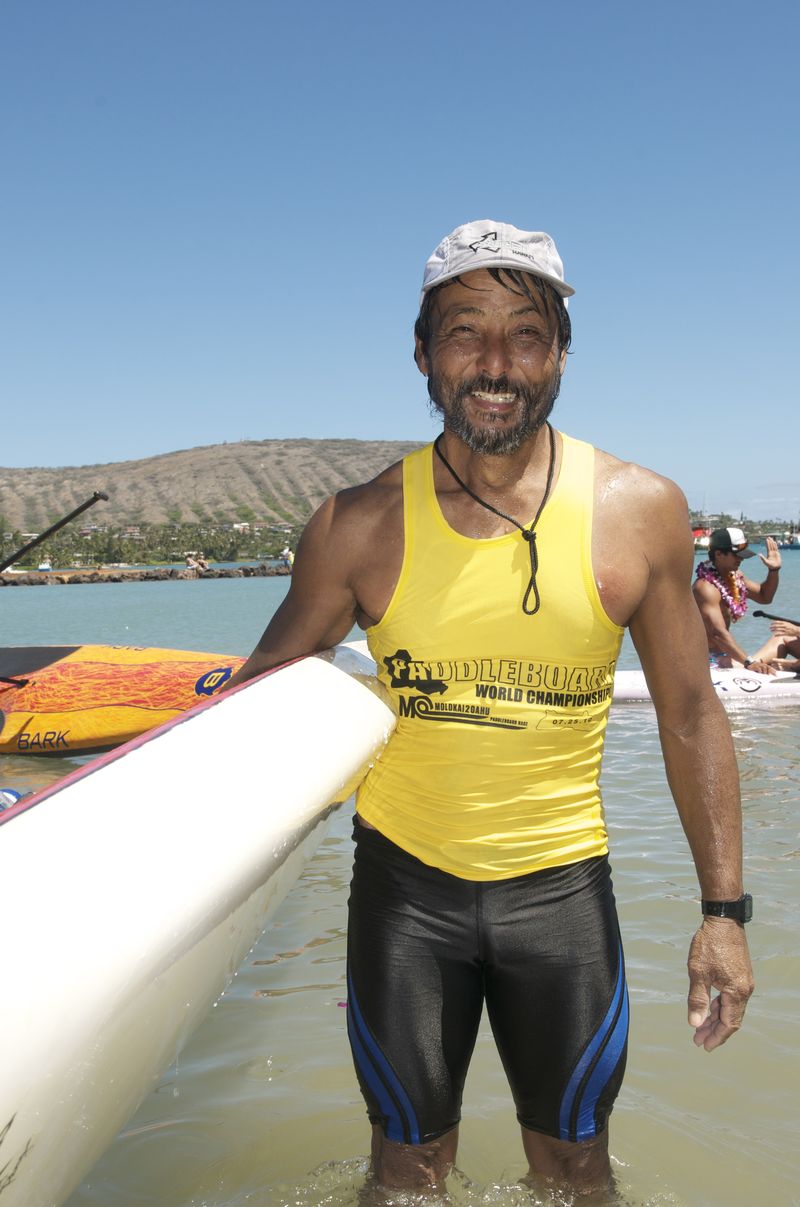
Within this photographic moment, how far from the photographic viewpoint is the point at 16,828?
1656 millimetres

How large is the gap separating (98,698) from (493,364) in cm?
795

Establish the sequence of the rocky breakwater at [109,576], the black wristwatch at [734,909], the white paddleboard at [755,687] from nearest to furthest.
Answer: the black wristwatch at [734,909] → the white paddleboard at [755,687] → the rocky breakwater at [109,576]

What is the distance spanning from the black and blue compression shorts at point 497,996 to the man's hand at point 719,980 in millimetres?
155

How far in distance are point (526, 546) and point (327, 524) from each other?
0.44m

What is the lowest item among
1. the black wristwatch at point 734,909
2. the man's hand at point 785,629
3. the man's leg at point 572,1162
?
the man's hand at point 785,629

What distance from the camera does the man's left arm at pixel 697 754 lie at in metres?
2.18

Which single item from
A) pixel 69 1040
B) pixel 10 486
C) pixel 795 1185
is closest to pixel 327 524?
pixel 69 1040

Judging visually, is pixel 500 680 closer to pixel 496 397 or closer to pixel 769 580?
pixel 496 397

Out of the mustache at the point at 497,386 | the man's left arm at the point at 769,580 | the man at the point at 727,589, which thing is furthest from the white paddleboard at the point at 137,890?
the man's left arm at the point at 769,580

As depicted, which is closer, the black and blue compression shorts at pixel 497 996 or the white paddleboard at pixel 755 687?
the black and blue compression shorts at pixel 497 996

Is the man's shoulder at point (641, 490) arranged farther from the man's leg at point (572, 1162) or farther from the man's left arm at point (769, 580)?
the man's left arm at point (769, 580)

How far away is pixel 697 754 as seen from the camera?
2.28 m

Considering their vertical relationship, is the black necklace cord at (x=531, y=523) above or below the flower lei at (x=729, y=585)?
above

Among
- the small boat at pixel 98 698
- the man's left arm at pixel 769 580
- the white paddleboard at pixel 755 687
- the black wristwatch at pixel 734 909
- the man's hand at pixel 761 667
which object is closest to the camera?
the black wristwatch at pixel 734 909
